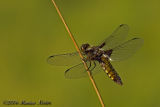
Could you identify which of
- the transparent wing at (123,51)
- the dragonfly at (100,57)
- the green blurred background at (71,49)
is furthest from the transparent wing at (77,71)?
the green blurred background at (71,49)

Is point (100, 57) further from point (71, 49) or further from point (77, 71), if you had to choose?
point (71, 49)

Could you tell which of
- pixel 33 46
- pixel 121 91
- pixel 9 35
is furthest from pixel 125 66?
pixel 9 35

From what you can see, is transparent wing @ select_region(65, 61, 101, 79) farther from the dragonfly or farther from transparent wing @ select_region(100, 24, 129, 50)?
transparent wing @ select_region(100, 24, 129, 50)

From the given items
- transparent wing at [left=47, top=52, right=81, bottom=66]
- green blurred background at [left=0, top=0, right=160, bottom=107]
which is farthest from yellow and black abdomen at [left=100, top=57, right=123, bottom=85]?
green blurred background at [left=0, top=0, right=160, bottom=107]

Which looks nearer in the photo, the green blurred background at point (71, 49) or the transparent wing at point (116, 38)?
the transparent wing at point (116, 38)

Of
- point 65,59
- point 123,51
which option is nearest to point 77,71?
point 65,59

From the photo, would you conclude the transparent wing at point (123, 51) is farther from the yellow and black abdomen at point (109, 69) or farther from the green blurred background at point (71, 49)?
the green blurred background at point (71, 49)

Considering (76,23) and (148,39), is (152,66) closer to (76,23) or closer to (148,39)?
(148,39)
